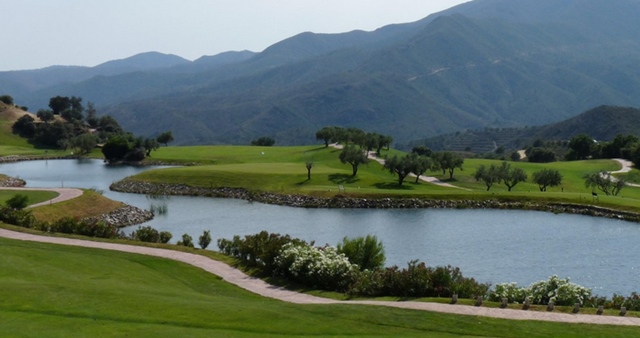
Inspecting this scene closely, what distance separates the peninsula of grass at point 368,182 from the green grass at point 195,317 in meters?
55.9

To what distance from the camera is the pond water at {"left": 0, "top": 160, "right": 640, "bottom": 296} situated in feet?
153

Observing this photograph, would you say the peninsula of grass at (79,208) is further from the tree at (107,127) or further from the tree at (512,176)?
the tree at (107,127)

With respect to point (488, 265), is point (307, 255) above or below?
above

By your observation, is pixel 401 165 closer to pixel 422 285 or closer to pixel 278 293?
pixel 278 293

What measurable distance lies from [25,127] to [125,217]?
12820cm

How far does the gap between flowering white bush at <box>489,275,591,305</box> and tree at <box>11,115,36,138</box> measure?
175m

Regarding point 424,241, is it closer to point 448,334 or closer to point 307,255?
point 307,255

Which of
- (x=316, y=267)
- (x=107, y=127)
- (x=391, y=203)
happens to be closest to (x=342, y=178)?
(x=391, y=203)

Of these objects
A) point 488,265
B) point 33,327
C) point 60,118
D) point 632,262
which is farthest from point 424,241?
point 60,118

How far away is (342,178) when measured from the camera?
100 metres

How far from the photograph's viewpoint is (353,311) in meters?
25.6

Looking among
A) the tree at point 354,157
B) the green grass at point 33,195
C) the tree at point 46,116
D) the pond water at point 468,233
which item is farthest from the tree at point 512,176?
the tree at point 46,116

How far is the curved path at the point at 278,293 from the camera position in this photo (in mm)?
25312

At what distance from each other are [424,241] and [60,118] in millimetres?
161184
